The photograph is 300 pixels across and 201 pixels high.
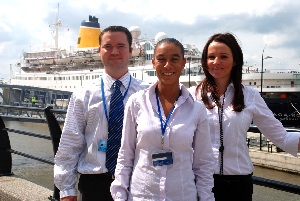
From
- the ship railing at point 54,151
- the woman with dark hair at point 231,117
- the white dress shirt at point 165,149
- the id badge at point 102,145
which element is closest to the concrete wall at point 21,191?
the ship railing at point 54,151

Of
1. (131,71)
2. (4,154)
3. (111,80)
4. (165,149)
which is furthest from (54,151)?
(131,71)

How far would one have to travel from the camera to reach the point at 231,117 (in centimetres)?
205

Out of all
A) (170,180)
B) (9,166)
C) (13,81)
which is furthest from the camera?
(13,81)

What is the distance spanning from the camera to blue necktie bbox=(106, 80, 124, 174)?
217 centimetres

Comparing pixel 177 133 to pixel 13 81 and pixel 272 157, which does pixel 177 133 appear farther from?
pixel 13 81

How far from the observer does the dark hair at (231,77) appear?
2092 mm

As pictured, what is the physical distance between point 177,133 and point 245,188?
0.63 m

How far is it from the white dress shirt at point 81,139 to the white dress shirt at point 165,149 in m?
→ 0.38

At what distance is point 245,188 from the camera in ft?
6.79

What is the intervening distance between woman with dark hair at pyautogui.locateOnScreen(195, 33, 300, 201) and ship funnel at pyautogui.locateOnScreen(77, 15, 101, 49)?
44.4m

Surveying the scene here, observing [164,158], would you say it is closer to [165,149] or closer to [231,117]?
[165,149]

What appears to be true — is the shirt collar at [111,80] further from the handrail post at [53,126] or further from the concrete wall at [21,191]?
the concrete wall at [21,191]

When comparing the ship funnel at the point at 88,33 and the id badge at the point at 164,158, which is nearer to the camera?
the id badge at the point at 164,158

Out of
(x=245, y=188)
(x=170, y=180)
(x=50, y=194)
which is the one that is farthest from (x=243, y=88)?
(x=50, y=194)
